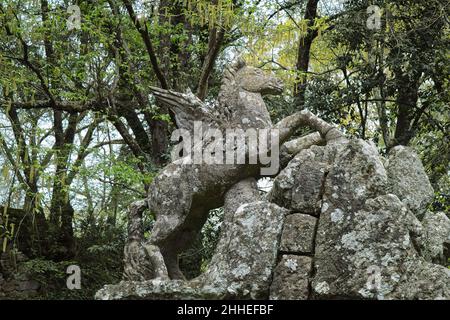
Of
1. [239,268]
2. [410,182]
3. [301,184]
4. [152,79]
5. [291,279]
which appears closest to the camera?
[291,279]

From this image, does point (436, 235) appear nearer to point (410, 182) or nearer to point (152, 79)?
point (410, 182)

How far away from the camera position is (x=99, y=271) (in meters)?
15.0

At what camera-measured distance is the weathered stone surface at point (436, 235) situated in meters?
6.89

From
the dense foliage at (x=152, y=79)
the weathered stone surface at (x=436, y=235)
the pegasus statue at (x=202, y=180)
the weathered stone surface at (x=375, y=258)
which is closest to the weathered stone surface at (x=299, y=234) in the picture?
the weathered stone surface at (x=375, y=258)

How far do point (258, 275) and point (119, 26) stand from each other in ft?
30.0

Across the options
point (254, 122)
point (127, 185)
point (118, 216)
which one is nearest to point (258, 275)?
point (254, 122)

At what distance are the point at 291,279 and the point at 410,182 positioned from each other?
189cm

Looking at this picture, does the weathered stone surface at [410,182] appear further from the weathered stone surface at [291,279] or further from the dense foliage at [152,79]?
the dense foliage at [152,79]

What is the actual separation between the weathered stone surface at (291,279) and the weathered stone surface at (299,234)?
82mm

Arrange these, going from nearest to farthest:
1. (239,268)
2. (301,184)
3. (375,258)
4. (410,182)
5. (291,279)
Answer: (375,258)
(291,279)
(239,268)
(301,184)
(410,182)

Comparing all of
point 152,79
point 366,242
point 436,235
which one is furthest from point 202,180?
point 152,79

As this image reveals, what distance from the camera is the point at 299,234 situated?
20.2 feet

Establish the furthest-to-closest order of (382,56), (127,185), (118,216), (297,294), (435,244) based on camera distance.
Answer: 1. (118,216)
2. (127,185)
3. (382,56)
4. (435,244)
5. (297,294)
